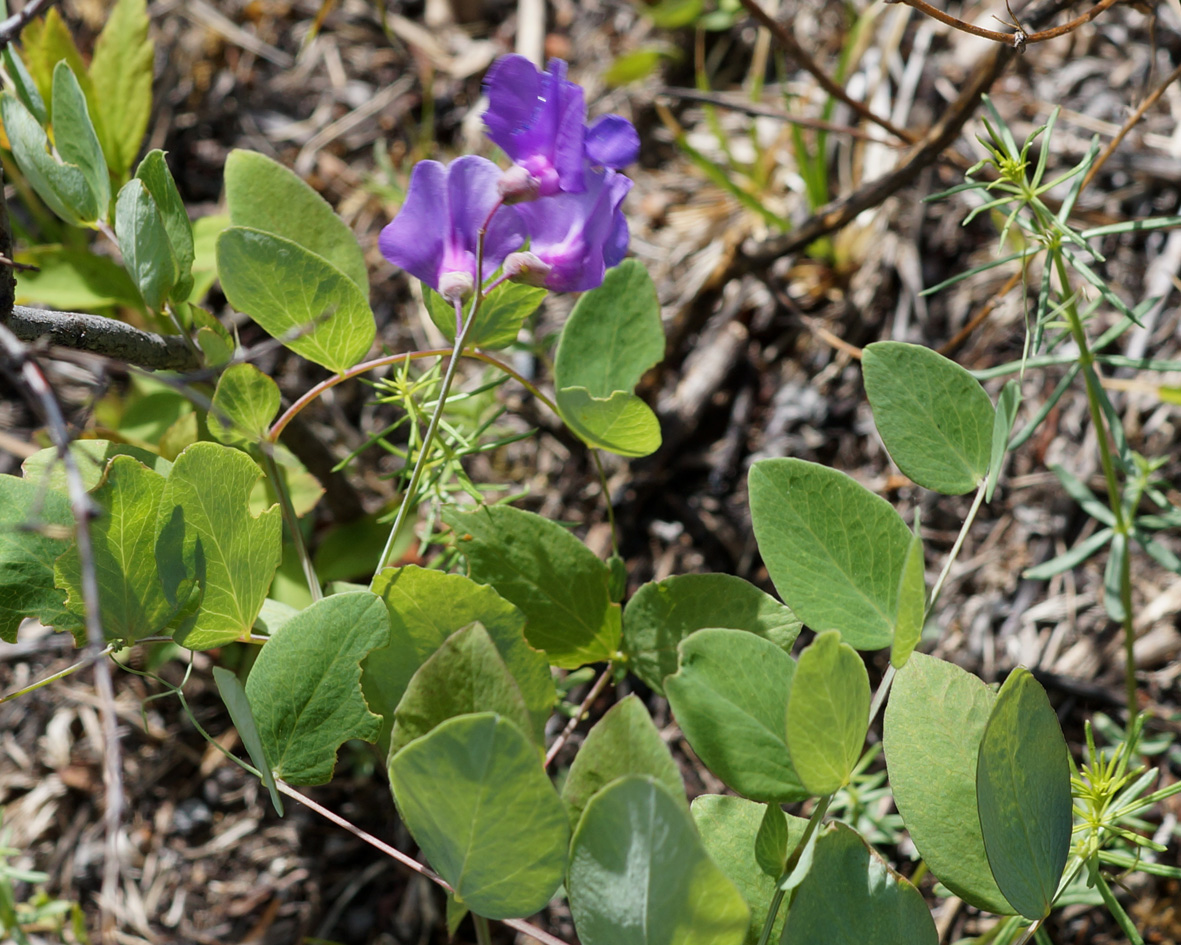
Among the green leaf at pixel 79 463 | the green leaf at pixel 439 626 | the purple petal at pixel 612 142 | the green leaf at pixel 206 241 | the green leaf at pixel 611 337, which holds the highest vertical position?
the purple petal at pixel 612 142

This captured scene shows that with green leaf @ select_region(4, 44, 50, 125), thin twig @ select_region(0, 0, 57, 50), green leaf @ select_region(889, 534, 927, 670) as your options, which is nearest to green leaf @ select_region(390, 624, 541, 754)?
green leaf @ select_region(889, 534, 927, 670)

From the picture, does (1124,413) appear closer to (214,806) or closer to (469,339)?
(469,339)

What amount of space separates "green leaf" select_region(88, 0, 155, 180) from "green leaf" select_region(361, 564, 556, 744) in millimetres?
849

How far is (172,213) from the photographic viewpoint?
0.92 meters

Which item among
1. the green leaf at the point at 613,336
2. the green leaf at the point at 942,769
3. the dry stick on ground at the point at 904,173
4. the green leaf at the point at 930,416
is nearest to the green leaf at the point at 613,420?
the green leaf at the point at 613,336

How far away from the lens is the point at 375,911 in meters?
1.45

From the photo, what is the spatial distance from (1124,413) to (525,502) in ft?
3.27

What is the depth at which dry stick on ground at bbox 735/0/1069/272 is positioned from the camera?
127 cm

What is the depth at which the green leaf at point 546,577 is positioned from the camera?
895 millimetres

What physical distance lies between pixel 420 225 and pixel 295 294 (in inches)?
5.1

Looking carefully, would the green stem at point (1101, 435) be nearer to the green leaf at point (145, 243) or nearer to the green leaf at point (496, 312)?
the green leaf at point (496, 312)

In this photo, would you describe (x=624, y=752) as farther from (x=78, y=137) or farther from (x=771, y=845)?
(x=78, y=137)

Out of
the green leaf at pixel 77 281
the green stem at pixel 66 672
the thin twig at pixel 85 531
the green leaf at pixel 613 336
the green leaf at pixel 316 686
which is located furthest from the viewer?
the green leaf at pixel 77 281

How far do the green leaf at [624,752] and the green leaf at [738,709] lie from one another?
0.07 metres
